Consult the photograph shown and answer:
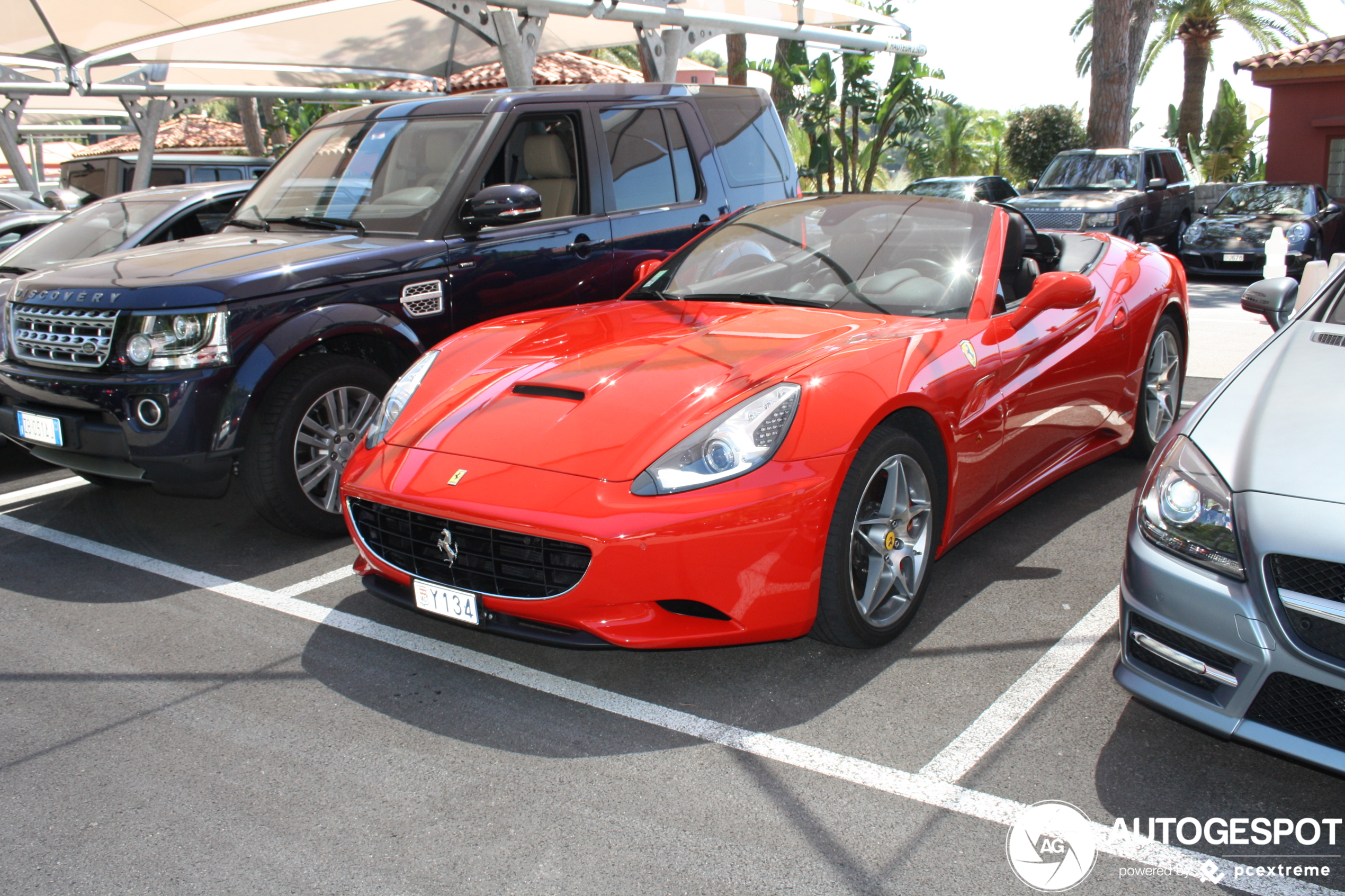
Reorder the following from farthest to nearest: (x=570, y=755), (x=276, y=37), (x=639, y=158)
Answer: (x=276, y=37)
(x=639, y=158)
(x=570, y=755)

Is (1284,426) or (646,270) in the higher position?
(646,270)

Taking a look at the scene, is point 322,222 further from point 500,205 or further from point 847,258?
point 847,258

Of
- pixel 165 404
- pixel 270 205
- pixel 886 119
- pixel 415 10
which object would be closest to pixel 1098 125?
pixel 886 119

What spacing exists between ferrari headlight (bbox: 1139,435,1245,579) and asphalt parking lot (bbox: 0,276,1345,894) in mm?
595

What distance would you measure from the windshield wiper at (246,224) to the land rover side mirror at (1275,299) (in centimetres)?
463

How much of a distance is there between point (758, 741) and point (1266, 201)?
50.3 feet

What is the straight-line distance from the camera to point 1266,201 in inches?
590

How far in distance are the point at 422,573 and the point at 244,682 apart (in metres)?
0.74

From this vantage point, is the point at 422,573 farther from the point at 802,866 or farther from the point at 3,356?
the point at 3,356

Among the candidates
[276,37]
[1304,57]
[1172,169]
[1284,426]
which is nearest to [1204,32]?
[1304,57]

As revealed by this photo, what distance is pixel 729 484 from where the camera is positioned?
2947 millimetres

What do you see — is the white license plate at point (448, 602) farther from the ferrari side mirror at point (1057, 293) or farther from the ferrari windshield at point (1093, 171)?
the ferrari windshield at point (1093, 171)

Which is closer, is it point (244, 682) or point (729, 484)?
point (729, 484)

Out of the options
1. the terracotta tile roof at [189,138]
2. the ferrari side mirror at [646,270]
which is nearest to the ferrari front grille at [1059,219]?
the ferrari side mirror at [646,270]
